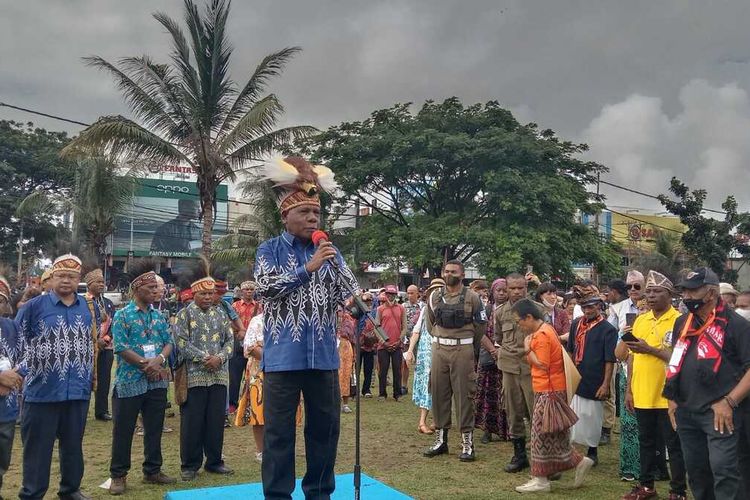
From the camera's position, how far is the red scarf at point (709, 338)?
4.79 meters

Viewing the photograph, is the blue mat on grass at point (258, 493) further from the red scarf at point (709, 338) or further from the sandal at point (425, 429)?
the sandal at point (425, 429)

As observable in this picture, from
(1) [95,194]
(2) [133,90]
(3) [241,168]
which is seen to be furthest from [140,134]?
(1) [95,194]

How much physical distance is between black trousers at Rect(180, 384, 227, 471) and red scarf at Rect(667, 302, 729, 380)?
4.30 metres

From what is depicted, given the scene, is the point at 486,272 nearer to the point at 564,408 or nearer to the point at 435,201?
the point at 435,201

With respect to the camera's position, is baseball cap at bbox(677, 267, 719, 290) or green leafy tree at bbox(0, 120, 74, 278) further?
green leafy tree at bbox(0, 120, 74, 278)

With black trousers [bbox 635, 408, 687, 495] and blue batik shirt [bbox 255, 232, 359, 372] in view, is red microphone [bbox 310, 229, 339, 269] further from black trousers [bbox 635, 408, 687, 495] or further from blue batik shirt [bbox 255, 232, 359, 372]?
black trousers [bbox 635, 408, 687, 495]

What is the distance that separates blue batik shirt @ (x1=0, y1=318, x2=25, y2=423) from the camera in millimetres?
5250

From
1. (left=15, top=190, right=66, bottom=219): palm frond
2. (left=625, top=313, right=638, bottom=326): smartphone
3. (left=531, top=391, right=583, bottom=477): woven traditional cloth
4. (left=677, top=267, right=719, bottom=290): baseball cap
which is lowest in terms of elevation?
(left=531, top=391, right=583, bottom=477): woven traditional cloth

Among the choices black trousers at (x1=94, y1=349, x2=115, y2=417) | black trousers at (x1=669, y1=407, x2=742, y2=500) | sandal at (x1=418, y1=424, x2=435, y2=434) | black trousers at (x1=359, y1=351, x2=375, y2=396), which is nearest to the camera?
black trousers at (x1=669, y1=407, x2=742, y2=500)

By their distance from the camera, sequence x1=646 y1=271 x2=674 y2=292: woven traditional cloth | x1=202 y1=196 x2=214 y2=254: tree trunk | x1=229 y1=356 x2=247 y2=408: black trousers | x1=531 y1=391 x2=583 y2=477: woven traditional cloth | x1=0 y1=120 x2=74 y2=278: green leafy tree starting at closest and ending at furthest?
1. x1=646 y1=271 x2=674 y2=292: woven traditional cloth
2. x1=531 y1=391 x2=583 y2=477: woven traditional cloth
3. x1=229 y1=356 x2=247 y2=408: black trousers
4. x1=202 y1=196 x2=214 y2=254: tree trunk
5. x1=0 y1=120 x2=74 y2=278: green leafy tree

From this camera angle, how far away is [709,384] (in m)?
4.77

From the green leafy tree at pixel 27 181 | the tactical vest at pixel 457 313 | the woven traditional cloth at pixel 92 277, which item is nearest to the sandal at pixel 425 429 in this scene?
the tactical vest at pixel 457 313

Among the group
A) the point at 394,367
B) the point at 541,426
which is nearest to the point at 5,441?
the point at 541,426

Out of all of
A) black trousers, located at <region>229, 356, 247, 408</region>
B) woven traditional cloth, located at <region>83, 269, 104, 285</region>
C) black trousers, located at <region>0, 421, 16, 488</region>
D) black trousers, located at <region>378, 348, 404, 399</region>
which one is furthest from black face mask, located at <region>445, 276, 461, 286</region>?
black trousers, located at <region>378, 348, 404, 399</region>
